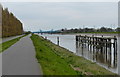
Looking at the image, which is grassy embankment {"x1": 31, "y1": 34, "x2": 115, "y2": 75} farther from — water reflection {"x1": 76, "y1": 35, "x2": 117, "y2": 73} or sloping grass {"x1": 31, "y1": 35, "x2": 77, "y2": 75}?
water reflection {"x1": 76, "y1": 35, "x2": 117, "y2": 73}

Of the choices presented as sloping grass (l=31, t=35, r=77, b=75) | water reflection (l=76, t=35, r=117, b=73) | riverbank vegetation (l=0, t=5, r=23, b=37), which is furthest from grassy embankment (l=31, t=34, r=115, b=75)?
riverbank vegetation (l=0, t=5, r=23, b=37)

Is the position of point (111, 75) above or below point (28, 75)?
below

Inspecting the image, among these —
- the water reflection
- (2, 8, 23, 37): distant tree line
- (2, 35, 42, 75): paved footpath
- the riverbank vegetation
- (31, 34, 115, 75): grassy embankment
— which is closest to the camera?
(2, 35, 42, 75): paved footpath

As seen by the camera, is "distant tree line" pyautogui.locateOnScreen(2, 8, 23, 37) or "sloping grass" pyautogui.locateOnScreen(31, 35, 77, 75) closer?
"sloping grass" pyautogui.locateOnScreen(31, 35, 77, 75)

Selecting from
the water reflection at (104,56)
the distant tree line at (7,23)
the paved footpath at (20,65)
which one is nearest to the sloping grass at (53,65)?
the paved footpath at (20,65)

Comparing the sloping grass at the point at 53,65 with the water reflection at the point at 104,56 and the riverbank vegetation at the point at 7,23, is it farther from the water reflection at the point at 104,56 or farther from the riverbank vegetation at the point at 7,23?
the riverbank vegetation at the point at 7,23

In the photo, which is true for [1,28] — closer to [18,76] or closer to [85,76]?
[85,76]

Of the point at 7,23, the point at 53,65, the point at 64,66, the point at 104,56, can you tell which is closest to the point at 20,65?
the point at 53,65

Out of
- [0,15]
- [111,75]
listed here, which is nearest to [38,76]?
[111,75]

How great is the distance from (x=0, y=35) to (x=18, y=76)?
4224cm

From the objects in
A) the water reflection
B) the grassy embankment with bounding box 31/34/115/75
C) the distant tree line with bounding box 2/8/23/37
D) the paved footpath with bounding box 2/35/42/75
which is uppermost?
the distant tree line with bounding box 2/8/23/37

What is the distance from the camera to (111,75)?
1513 cm

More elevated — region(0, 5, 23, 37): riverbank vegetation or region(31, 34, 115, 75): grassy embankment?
region(0, 5, 23, 37): riverbank vegetation

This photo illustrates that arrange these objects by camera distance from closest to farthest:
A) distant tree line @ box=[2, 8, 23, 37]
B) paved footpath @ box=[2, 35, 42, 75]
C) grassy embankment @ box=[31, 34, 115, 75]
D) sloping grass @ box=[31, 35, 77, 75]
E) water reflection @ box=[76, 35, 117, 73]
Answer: paved footpath @ box=[2, 35, 42, 75] → sloping grass @ box=[31, 35, 77, 75] → grassy embankment @ box=[31, 34, 115, 75] → water reflection @ box=[76, 35, 117, 73] → distant tree line @ box=[2, 8, 23, 37]
